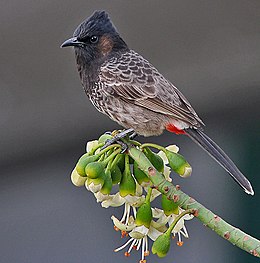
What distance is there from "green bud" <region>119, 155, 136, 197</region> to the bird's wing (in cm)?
65

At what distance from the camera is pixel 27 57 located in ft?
20.0

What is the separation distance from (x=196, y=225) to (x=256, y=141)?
698 mm

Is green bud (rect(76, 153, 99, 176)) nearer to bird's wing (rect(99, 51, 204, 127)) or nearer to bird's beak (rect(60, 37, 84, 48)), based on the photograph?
bird's wing (rect(99, 51, 204, 127))

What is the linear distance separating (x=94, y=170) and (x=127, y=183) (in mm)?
106

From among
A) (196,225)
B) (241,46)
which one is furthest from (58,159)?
(241,46)

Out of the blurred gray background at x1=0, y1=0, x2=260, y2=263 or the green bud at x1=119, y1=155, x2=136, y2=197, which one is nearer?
the green bud at x1=119, y1=155, x2=136, y2=197

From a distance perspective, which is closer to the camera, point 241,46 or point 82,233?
point 241,46

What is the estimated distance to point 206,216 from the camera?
1971mm

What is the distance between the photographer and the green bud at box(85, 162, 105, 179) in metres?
2.19

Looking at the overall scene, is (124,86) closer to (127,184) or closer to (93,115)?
(127,184)

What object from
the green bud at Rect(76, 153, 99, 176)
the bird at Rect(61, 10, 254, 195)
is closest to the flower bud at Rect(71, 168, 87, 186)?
the green bud at Rect(76, 153, 99, 176)

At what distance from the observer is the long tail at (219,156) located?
8.40ft

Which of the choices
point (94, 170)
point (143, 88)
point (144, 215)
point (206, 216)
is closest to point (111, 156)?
point (94, 170)

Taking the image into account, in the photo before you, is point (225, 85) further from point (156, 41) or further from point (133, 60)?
point (133, 60)
